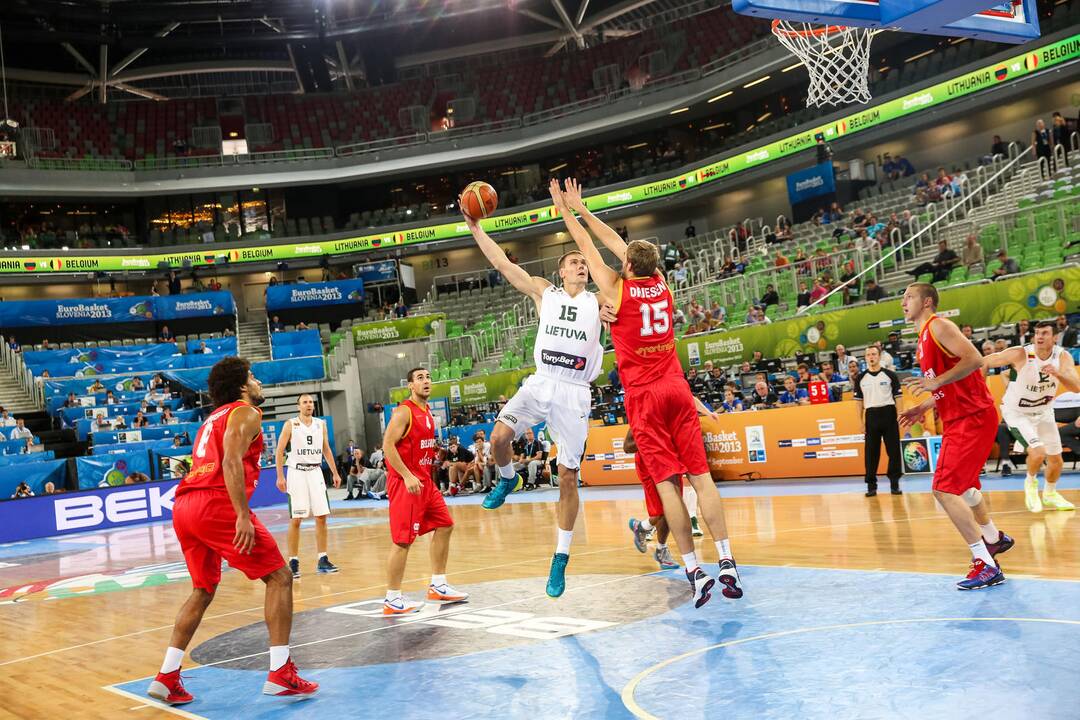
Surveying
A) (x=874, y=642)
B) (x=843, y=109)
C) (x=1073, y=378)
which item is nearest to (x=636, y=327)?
(x=874, y=642)

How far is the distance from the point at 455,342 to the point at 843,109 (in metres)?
15.7

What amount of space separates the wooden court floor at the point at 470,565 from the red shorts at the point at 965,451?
0.72 meters

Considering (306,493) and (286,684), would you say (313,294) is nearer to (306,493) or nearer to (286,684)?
(306,493)

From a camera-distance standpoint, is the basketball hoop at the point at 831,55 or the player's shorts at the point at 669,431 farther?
the basketball hoop at the point at 831,55

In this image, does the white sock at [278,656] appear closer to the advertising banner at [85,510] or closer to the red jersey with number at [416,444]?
the red jersey with number at [416,444]

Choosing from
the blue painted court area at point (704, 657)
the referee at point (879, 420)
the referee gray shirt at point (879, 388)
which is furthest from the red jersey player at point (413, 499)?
the referee gray shirt at point (879, 388)

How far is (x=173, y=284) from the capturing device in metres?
41.5

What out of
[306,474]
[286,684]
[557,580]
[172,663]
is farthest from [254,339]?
[286,684]

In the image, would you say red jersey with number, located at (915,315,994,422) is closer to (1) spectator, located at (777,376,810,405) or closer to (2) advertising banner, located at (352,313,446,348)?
(1) spectator, located at (777,376,810,405)

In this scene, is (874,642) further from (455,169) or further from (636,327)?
(455,169)

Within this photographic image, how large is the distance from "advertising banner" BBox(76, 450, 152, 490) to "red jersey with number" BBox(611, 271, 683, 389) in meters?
20.7

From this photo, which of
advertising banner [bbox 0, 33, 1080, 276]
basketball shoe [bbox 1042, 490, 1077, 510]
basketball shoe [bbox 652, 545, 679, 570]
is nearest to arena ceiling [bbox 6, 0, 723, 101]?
advertising banner [bbox 0, 33, 1080, 276]

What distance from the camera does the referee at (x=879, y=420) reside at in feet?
41.1

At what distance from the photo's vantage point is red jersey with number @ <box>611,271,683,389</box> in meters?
6.57
